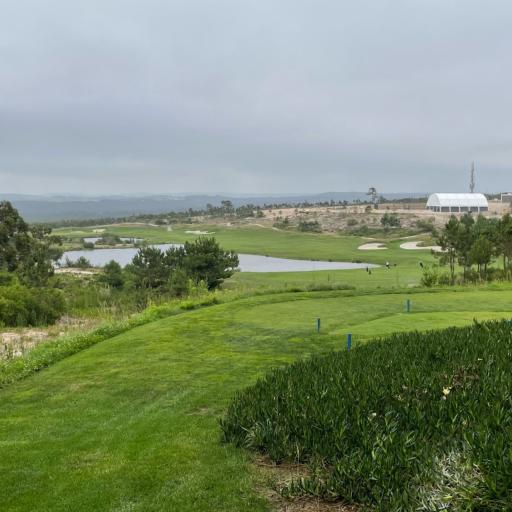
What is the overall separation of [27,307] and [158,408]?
16.9 meters

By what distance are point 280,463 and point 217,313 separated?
10787 millimetres

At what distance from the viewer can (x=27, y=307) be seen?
2241 centimetres

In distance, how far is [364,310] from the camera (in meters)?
16.5

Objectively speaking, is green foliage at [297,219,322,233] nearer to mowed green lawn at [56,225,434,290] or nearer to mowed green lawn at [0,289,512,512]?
mowed green lawn at [56,225,434,290]

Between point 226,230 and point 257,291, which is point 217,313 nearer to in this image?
point 257,291

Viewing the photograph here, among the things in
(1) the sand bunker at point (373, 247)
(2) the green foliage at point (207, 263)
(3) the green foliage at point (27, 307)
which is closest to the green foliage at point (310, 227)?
(1) the sand bunker at point (373, 247)

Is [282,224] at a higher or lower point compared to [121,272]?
higher

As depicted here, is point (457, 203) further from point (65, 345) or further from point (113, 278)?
point (65, 345)

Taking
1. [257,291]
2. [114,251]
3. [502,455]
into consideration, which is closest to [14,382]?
[502,455]

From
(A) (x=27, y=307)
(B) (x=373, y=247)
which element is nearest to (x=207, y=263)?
(A) (x=27, y=307)

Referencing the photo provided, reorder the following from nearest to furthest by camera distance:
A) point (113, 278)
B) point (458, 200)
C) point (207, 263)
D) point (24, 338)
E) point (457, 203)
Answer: point (24, 338) → point (207, 263) → point (113, 278) → point (457, 203) → point (458, 200)

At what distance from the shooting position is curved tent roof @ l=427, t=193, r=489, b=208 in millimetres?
130625

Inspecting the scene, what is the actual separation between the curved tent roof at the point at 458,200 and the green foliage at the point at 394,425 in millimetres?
132985

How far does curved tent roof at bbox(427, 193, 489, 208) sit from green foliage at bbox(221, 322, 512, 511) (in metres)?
133
